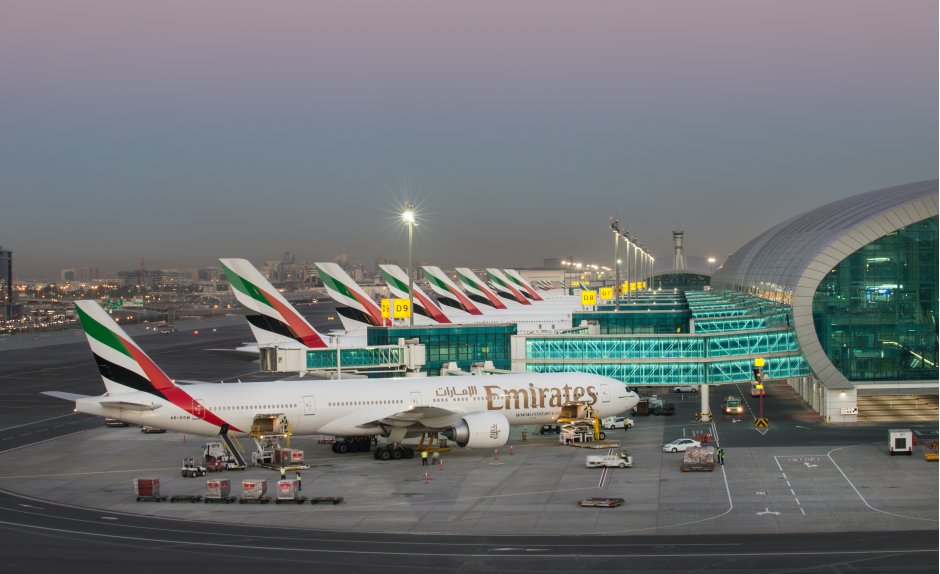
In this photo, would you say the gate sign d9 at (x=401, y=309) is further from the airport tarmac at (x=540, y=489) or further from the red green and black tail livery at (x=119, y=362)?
the red green and black tail livery at (x=119, y=362)

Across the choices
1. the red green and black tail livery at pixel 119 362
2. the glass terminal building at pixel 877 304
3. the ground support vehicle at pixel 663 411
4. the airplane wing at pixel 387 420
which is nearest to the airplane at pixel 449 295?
the ground support vehicle at pixel 663 411

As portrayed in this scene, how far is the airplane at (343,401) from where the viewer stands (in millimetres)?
55062

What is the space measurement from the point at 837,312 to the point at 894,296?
403cm

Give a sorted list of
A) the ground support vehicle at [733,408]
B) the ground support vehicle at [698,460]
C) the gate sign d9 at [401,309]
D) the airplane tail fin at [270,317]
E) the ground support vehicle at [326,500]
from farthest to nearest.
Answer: the gate sign d9 at [401,309]
the ground support vehicle at [733,408]
the airplane tail fin at [270,317]
the ground support vehicle at [698,460]
the ground support vehicle at [326,500]

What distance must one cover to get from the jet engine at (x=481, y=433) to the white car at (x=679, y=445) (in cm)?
947

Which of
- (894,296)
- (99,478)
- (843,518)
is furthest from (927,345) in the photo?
(99,478)

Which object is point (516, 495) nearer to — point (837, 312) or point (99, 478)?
point (99, 478)

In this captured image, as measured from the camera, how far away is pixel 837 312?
3007 inches

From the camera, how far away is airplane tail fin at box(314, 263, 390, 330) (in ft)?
322

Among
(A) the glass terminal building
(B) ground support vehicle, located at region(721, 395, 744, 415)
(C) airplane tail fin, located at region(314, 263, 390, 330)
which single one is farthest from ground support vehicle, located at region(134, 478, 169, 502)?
(C) airplane tail fin, located at region(314, 263, 390, 330)

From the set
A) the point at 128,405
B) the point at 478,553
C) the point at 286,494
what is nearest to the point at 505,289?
the point at 128,405

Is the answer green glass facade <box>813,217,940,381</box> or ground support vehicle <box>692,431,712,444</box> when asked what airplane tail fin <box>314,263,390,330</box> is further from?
green glass facade <box>813,217,940,381</box>

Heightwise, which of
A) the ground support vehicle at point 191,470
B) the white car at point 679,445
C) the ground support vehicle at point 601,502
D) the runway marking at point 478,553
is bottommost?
the runway marking at point 478,553

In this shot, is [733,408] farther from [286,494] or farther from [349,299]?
[286,494]
